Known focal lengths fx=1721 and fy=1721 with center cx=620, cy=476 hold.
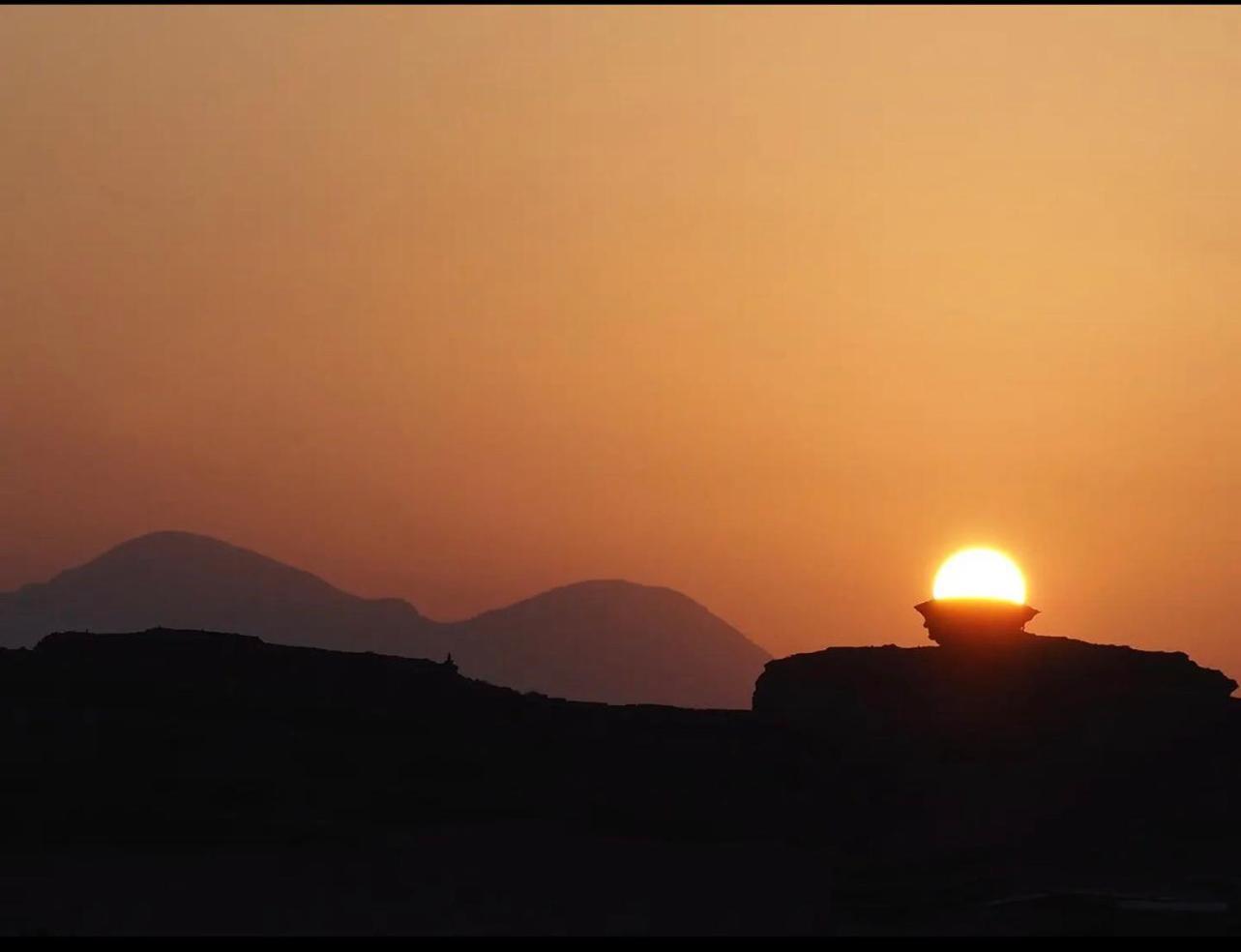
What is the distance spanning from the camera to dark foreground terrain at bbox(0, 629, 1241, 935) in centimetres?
3092

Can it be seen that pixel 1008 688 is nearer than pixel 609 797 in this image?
No

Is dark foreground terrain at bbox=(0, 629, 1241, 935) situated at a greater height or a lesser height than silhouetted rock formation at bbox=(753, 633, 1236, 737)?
lesser

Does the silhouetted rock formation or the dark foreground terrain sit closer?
the dark foreground terrain

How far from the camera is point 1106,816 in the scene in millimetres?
39219

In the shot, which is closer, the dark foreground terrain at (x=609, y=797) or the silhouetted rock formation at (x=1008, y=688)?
the dark foreground terrain at (x=609, y=797)

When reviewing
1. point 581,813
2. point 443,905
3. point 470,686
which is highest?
point 470,686

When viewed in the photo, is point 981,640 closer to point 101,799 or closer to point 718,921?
point 718,921

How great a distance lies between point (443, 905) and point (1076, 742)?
17220mm

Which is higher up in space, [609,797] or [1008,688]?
[1008,688]

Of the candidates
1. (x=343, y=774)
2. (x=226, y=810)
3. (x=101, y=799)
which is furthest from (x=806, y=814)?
(x=101, y=799)

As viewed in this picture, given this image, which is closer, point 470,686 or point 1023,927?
point 1023,927

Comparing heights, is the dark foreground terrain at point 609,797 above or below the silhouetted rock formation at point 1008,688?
below

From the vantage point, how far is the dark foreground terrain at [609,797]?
30.9 m

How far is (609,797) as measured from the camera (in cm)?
3772
